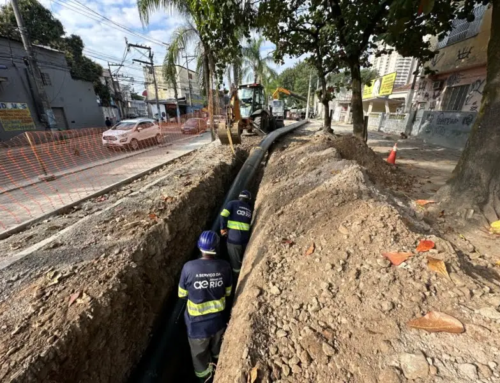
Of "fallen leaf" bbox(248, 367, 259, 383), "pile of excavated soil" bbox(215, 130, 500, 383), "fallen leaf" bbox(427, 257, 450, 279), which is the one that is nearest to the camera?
"pile of excavated soil" bbox(215, 130, 500, 383)

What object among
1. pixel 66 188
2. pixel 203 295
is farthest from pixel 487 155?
pixel 66 188

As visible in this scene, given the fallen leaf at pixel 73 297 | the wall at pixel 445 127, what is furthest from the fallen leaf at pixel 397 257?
the wall at pixel 445 127

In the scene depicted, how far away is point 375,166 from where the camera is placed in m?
6.35

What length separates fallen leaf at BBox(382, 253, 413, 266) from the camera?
2193 mm

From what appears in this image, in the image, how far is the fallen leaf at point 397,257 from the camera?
7.20ft

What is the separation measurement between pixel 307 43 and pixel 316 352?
11.7 meters

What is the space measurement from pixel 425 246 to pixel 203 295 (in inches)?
97.3

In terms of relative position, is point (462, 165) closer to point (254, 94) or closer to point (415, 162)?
point (415, 162)

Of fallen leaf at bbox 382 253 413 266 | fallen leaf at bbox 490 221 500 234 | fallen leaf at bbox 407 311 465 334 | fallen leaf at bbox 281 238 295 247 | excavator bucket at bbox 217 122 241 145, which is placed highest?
excavator bucket at bbox 217 122 241 145

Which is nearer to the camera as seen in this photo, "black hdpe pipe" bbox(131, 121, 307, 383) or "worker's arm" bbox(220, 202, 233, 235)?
"black hdpe pipe" bbox(131, 121, 307, 383)

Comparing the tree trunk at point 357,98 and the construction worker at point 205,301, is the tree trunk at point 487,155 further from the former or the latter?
the tree trunk at point 357,98

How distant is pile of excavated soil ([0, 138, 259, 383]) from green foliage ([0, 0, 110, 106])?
2045cm

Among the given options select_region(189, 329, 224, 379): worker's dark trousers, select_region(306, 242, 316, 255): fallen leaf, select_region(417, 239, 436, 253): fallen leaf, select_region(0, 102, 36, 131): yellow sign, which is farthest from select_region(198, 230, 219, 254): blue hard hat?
select_region(0, 102, 36, 131): yellow sign

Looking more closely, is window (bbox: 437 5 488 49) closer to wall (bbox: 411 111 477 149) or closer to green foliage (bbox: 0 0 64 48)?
wall (bbox: 411 111 477 149)
